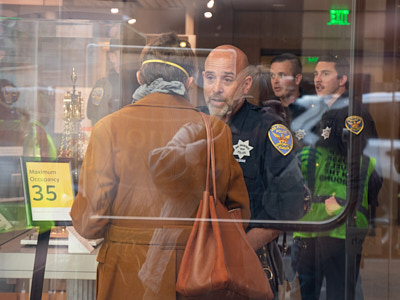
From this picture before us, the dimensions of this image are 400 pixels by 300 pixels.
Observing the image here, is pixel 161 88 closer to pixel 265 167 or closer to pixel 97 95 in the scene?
pixel 97 95

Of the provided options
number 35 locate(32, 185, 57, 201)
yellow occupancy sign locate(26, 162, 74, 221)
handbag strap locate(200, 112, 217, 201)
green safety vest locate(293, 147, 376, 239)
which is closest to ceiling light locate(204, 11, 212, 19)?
handbag strap locate(200, 112, 217, 201)

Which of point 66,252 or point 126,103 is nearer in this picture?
point 126,103

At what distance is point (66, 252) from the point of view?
7.91 ft

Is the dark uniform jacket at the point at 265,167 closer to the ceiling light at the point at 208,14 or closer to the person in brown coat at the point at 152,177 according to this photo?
the person in brown coat at the point at 152,177

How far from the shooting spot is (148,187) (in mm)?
2174

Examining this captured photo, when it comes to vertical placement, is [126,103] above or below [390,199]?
above

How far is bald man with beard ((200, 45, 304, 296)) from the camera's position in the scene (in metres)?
2.19

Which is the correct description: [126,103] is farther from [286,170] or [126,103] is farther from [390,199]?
[390,199]

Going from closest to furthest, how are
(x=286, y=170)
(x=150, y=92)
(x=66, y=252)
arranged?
(x=150, y=92), (x=286, y=170), (x=66, y=252)

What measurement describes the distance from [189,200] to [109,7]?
31.6 inches

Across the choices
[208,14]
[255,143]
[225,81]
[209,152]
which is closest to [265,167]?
[255,143]

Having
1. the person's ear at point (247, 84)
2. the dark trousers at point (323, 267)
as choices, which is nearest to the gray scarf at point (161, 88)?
the person's ear at point (247, 84)

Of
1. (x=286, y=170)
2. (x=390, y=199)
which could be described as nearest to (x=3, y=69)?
(x=286, y=170)

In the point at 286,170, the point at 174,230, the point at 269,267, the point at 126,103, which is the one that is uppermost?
the point at 126,103
